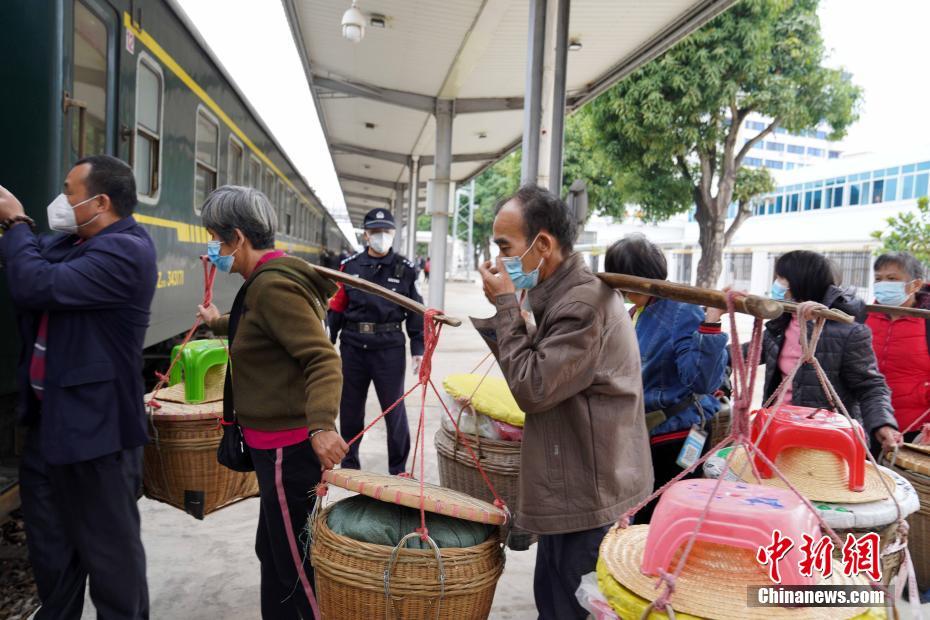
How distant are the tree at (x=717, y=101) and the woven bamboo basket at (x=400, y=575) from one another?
13.2 metres

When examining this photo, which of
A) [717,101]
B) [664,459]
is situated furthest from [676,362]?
[717,101]


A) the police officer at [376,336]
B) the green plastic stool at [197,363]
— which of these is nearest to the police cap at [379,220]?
the police officer at [376,336]

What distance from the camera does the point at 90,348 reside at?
235cm

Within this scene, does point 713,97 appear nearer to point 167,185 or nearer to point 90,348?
point 167,185

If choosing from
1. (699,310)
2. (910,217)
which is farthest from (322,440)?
(910,217)

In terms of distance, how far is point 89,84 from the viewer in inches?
150

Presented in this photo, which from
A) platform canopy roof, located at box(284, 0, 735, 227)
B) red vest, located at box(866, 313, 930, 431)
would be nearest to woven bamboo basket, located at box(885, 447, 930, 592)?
red vest, located at box(866, 313, 930, 431)

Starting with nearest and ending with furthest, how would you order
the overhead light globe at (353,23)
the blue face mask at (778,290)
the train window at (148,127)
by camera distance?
the blue face mask at (778,290), the train window at (148,127), the overhead light globe at (353,23)

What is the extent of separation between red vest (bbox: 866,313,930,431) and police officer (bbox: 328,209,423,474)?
2943 mm

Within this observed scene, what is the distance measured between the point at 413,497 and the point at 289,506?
0.77m

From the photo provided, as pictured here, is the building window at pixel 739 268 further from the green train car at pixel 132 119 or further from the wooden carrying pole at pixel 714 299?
the wooden carrying pole at pixel 714 299

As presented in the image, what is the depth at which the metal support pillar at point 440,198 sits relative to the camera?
39.0 ft

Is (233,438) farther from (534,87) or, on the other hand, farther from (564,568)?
(534,87)

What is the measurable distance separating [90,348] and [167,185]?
3136 millimetres
